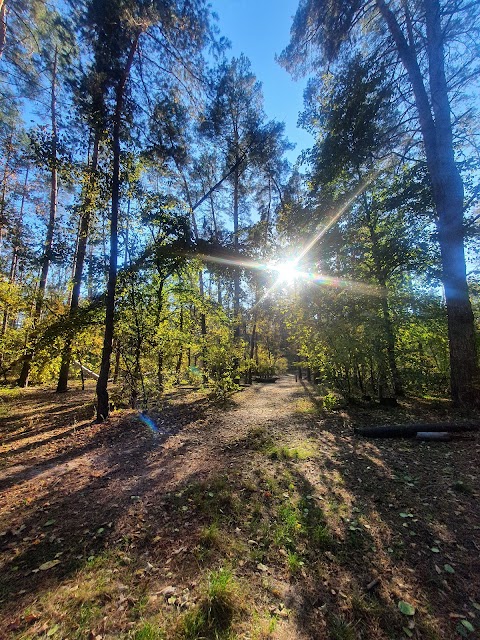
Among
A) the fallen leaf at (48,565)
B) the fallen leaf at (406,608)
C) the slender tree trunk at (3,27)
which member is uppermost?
the slender tree trunk at (3,27)

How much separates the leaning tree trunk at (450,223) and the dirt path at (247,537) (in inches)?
72.9

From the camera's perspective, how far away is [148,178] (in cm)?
879

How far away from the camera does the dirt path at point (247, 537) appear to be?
6.41ft

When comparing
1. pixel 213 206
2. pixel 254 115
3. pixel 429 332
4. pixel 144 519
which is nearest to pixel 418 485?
pixel 144 519

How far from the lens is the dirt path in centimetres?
195

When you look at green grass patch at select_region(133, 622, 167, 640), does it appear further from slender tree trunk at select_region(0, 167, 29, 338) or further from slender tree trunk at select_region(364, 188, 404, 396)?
slender tree trunk at select_region(0, 167, 29, 338)

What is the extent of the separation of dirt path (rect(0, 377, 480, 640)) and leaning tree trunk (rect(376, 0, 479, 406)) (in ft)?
6.08

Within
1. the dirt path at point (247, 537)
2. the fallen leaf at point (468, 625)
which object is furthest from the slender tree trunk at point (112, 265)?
the fallen leaf at point (468, 625)

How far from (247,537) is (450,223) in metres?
7.40

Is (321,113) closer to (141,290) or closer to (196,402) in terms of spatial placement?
(141,290)

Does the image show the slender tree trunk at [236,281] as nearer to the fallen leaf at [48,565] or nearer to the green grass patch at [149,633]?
the fallen leaf at [48,565]

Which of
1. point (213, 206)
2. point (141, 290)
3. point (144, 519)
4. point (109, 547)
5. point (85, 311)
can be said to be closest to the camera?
point (109, 547)

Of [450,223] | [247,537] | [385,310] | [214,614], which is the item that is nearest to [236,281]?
[385,310]

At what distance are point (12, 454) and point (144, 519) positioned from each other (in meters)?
3.86
